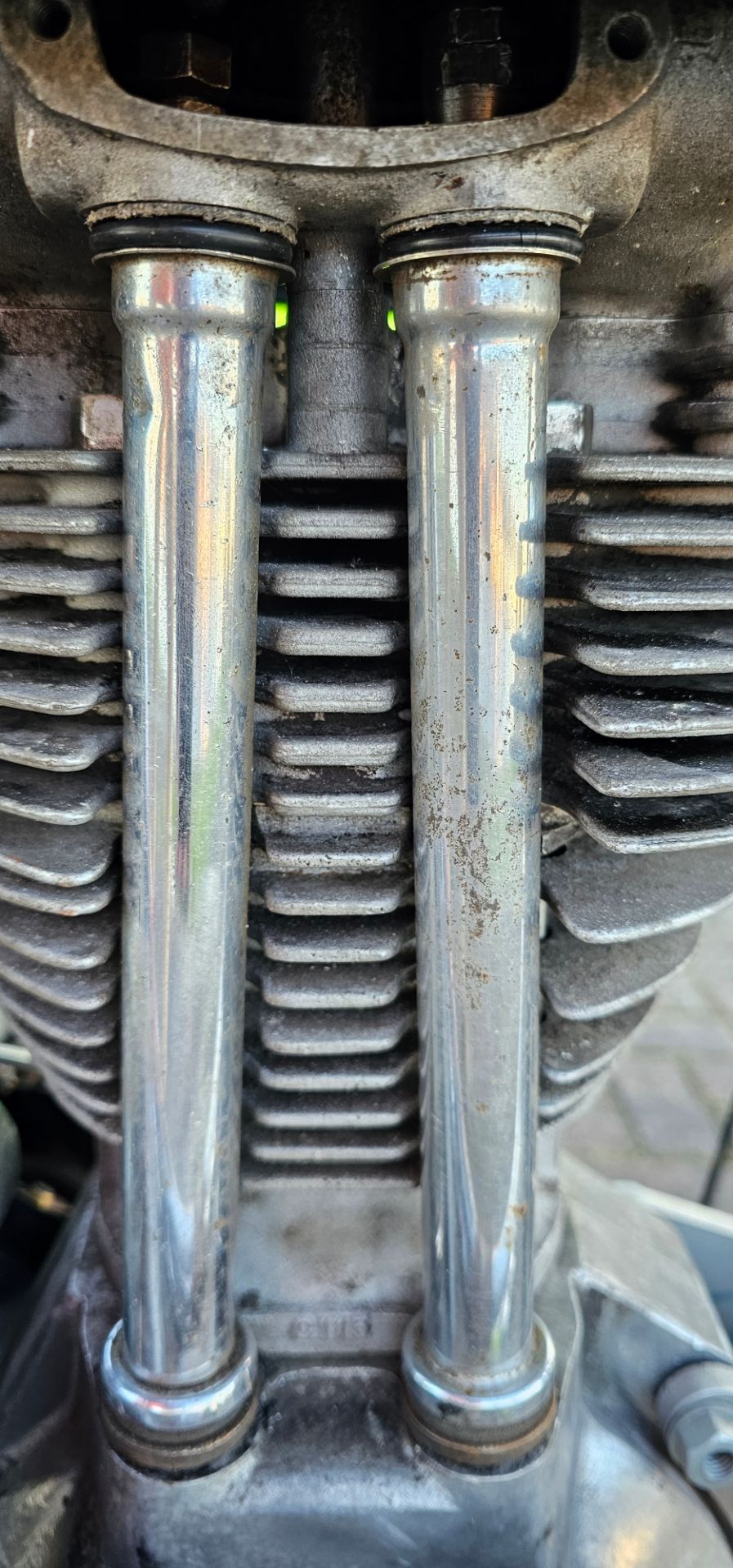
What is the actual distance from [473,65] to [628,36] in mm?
73

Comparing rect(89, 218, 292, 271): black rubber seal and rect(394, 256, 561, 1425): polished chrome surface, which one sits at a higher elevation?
rect(89, 218, 292, 271): black rubber seal

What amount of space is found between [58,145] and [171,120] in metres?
0.05

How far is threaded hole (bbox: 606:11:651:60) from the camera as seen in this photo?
0.48 m

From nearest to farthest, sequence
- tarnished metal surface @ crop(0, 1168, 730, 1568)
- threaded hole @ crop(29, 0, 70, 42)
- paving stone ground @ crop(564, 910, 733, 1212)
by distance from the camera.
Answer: threaded hole @ crop(29, 0, 70, 42) < tarnished metal surface @ crop(0, 1168, 730, 1568) < paving stone ground @ crop(564, 910, 733, 1212)

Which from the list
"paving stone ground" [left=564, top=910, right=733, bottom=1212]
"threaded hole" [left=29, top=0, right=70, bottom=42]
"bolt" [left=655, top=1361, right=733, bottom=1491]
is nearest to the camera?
"threaded hole" [left=29, top=0, right=70, bottom=42]

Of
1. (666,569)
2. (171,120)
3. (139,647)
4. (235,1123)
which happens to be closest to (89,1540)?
(235,1123)

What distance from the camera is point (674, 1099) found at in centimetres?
203

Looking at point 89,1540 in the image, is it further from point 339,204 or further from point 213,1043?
point 339,204

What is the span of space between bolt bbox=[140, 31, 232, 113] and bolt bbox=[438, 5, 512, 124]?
10cm

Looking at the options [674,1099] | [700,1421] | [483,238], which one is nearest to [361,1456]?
[700,1421]

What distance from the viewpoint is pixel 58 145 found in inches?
18.8

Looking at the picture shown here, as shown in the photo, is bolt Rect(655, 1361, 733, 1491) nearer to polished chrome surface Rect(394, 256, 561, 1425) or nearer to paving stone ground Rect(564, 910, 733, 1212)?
polished chrome surface Rect(394, 256, 561, 1425)

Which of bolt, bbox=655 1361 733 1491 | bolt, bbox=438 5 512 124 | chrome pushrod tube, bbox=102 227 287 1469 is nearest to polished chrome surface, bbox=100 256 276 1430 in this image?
chrome pushrod tube, bbox=102 227 287 1469

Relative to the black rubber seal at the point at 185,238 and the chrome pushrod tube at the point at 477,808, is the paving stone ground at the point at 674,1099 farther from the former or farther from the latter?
the black rubber seal at the point at 185,238
